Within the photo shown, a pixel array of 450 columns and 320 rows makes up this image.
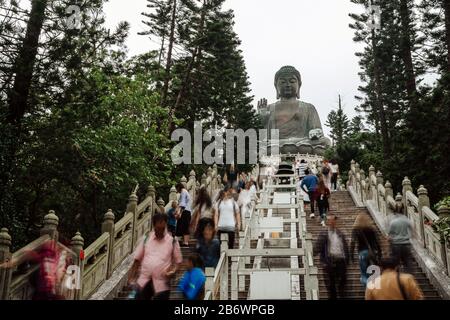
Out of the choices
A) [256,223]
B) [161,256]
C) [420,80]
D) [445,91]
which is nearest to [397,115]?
[420,80]

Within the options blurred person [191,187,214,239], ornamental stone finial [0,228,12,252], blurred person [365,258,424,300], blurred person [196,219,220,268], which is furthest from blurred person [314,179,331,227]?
ornamental stone finial [0,228,12,252]

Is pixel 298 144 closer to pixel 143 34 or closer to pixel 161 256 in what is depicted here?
pixel 143 34

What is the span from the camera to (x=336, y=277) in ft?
21.7

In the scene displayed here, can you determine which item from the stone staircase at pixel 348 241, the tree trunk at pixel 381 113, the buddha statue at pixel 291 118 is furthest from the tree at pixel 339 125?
the stone staircase at pixel 348 241

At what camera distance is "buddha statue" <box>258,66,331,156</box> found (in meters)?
28.5

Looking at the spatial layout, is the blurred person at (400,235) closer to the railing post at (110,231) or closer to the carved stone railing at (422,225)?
the carved stone railing at (422,225)

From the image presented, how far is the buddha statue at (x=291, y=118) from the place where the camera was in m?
28.5

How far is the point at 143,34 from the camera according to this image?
2188cm

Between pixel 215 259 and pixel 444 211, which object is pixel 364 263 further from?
pixel 444 211

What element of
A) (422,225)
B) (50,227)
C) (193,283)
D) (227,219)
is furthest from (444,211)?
(50,227)

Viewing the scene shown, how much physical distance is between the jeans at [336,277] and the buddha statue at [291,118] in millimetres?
21818

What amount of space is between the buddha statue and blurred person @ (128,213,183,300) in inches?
906

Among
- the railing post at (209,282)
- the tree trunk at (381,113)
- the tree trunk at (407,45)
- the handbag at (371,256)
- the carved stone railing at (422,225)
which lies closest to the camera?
the railing post at (209,282)

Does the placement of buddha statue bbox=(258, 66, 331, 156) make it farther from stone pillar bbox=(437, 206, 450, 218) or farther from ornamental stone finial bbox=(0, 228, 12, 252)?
ornamental stone finial bbox=(0, 228, 12, 252)
